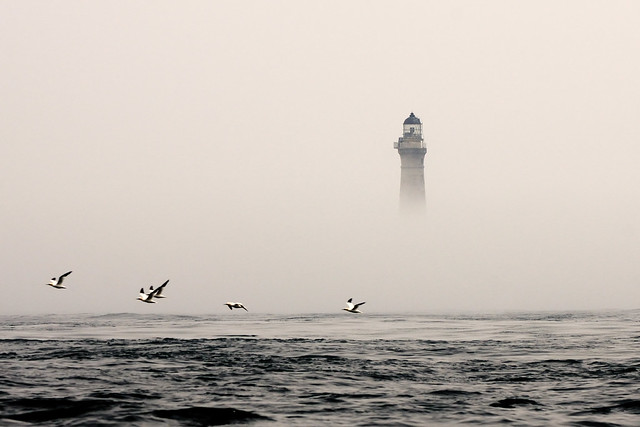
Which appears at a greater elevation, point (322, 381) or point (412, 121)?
point (412, 121)

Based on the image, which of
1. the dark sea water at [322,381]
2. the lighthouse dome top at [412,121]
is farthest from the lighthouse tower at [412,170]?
the dark sea water at [322,381]

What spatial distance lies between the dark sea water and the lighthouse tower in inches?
4200

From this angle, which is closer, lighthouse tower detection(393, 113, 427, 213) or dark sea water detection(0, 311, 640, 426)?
dark sea water detection(0, 311, 640, 426)

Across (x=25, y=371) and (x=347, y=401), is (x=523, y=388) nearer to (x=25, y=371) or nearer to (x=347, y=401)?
(x=347, y=401)

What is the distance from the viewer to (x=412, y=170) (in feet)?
587

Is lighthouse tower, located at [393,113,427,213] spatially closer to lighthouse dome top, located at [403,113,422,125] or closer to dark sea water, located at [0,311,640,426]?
lighthouse dome top, located at [403,113,422,125]

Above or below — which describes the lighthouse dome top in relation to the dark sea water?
above

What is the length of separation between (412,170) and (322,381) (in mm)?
138035

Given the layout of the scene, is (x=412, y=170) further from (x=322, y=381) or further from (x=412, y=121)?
(x=322, y=381)

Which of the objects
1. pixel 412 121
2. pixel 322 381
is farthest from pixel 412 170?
pixel 322 381

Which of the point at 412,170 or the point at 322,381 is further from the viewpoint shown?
the point at 412,170

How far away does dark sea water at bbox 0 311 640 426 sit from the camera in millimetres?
33688

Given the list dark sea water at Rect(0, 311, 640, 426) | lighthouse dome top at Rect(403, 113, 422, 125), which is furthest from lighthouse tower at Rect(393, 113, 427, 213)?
dark sea water at Rect(0, 311, 640, 426)

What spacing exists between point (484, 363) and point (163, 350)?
20944 millimetres
